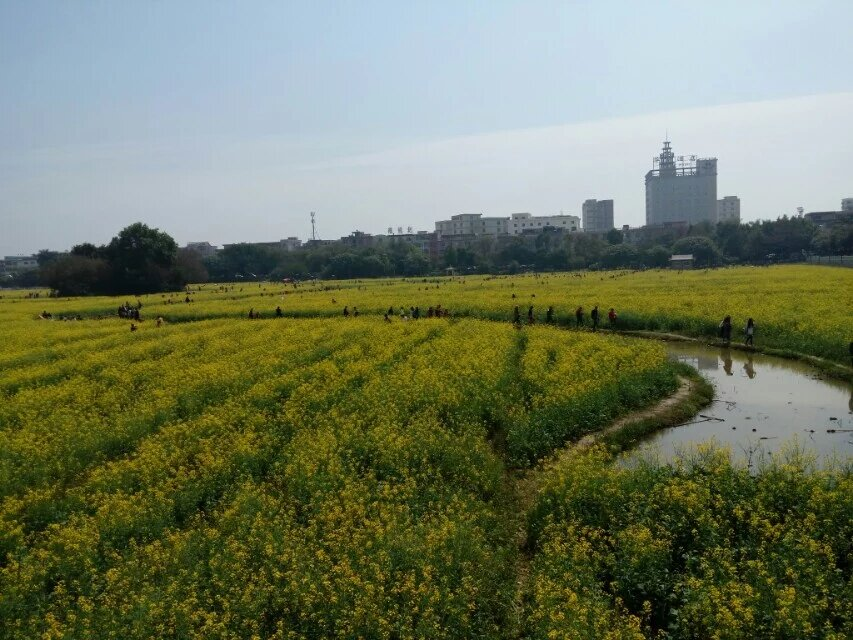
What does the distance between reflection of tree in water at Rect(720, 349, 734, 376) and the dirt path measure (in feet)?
10.1

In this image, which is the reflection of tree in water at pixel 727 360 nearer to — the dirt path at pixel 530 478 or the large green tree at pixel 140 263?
the dirt path at pixel 530 478

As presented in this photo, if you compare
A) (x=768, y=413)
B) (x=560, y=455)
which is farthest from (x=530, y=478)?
(x=768, y=413)

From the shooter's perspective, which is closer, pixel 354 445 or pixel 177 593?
pixel 177 593

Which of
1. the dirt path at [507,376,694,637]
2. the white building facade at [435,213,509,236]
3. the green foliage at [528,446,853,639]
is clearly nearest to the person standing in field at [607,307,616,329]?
the dirt path at [507,376,694,637]

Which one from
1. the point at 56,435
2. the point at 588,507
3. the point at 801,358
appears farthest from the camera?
the point at 801,358

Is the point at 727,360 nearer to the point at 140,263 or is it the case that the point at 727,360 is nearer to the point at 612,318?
the point at 612,318

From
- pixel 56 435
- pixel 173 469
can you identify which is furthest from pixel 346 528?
pixel 56 435

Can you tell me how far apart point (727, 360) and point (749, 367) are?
4.07ft

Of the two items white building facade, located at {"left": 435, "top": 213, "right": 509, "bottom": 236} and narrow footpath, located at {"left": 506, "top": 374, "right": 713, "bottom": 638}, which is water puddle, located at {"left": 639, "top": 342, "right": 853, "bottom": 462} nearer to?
narrow footpath, located at {"left": 506, "top": 374, "right": 713, "bottom": 638}

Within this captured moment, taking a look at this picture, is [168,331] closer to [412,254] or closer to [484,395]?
[484,395]

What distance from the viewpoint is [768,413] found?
16.5 metres

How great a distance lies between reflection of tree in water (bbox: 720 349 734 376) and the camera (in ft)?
71.0

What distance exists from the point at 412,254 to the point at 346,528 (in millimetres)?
91196

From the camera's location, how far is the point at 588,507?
10.1 metres
